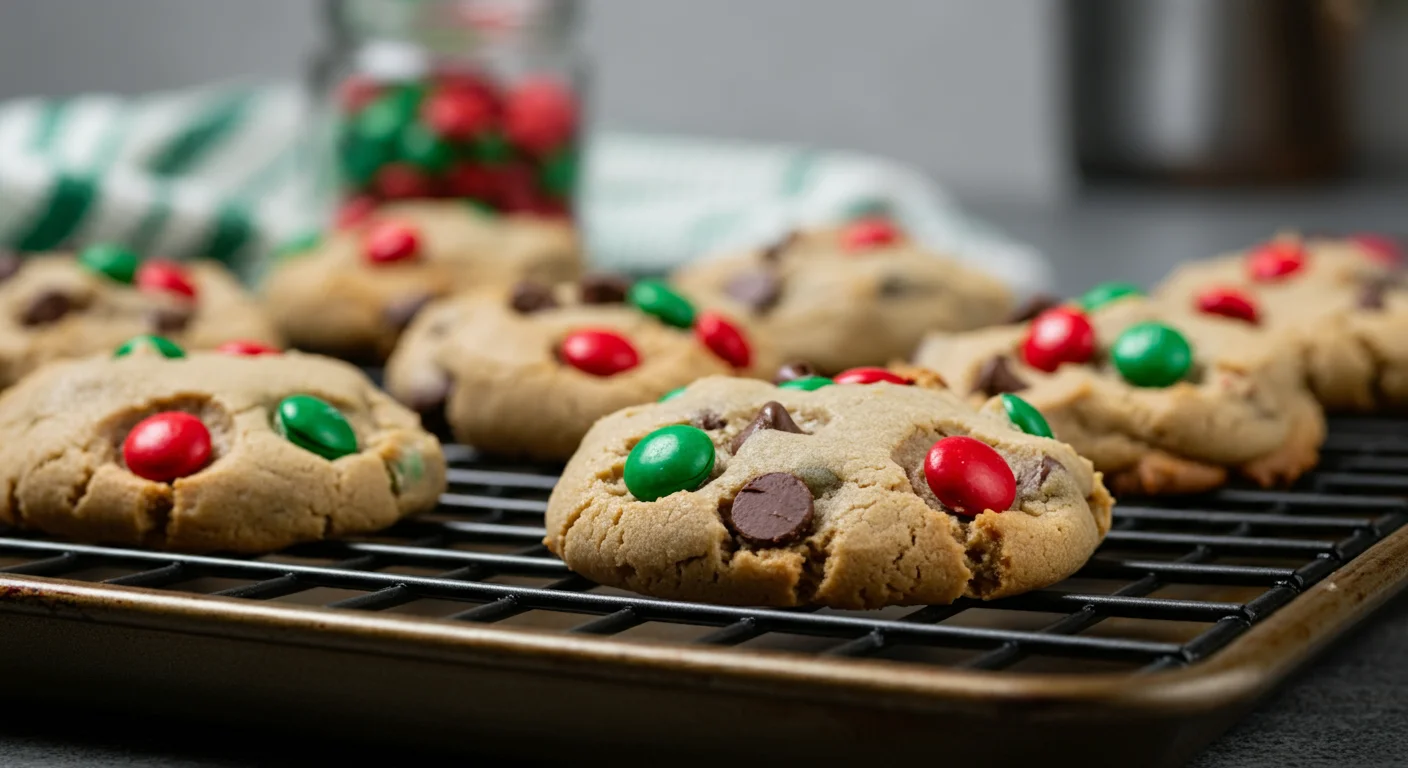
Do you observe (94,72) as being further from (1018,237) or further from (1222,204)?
(1222,204)

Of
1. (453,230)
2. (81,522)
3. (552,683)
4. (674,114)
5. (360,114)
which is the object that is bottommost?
(552,683)

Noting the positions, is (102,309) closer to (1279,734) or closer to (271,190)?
(271,190)

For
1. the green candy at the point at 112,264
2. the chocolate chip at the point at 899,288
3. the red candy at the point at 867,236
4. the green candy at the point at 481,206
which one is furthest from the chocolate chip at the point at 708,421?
the green candy at the point at 481,206

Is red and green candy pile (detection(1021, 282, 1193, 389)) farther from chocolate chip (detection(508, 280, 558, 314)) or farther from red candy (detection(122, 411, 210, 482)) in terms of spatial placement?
red candy (detection(122, 411, 210, 482))

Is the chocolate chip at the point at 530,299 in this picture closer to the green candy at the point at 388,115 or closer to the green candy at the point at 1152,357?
the green candy at the point at 1152,357

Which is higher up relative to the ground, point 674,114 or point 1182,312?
point 674,114

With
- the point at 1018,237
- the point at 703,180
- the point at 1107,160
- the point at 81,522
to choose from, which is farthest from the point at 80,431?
the point at 1107,160
